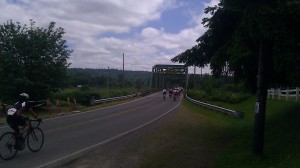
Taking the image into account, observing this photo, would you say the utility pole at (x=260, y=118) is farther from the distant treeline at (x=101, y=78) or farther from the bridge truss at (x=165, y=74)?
the bridge truss at (x=165, y=74)

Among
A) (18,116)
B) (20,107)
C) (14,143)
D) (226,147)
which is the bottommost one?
(226,147)

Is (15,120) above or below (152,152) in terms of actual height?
above

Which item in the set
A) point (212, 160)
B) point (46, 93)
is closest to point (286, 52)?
point (212, 160)

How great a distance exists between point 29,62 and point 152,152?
24.7 metres

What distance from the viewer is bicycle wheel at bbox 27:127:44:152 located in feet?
41.7

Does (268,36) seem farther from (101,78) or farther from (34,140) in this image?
(101,78)

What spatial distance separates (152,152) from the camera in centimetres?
1345

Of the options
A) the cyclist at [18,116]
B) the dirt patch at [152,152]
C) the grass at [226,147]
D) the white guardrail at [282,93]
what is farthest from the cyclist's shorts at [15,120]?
the white guardrail at [282,93]

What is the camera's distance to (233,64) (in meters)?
13.1

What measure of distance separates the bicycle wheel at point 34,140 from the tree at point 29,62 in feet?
71.2

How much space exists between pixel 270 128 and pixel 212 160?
6.12m

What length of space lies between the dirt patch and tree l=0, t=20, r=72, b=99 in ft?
61.3

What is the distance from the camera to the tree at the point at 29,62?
34.6 m

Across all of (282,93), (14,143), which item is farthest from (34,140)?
(282,93)
